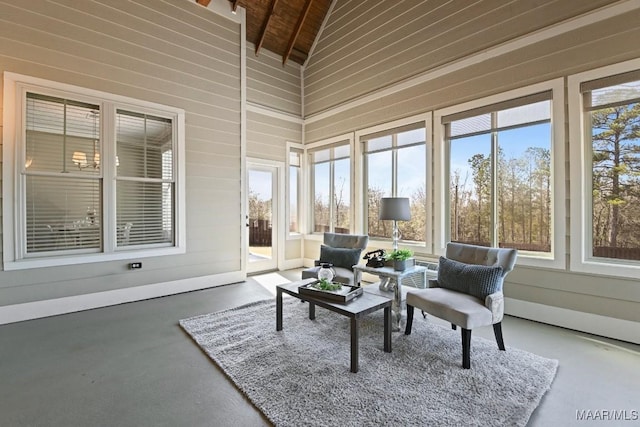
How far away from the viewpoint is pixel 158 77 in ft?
14.5

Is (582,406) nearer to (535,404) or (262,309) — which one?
(535,404)

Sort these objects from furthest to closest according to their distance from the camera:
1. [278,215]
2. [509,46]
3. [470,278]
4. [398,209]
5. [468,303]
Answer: [278,215], [398,209], [509,46], [470,278], [468,303]

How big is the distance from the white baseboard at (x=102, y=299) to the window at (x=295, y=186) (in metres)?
1.94

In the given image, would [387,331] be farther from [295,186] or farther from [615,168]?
[295,186]

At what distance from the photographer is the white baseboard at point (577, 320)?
2.93 m

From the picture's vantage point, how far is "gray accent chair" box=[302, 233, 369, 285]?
3.95 metres

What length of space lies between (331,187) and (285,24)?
334cm

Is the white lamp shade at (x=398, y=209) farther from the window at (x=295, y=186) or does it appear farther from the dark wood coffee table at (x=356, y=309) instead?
the window at (x=295, y=186)

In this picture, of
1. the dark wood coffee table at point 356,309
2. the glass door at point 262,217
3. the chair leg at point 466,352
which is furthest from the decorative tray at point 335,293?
the glass door at point 262,217

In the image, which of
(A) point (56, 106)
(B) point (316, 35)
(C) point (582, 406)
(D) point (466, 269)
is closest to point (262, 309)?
(D) point (466, 269)

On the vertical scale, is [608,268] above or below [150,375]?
above

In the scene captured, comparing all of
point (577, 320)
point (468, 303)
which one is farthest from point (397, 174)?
point (577, 320)

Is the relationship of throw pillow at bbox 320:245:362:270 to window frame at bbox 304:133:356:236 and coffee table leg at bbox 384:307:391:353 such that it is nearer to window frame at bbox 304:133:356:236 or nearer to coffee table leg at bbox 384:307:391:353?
window frame at bbox 304:133:356:236

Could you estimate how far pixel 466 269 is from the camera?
9.70 ft
